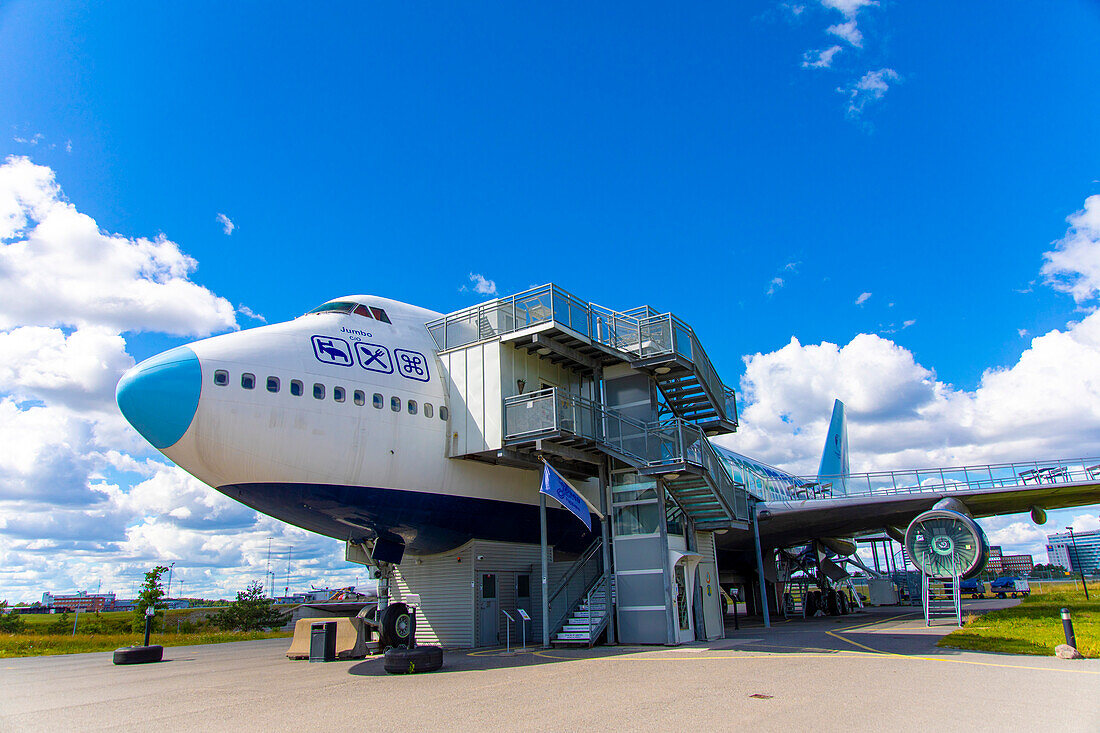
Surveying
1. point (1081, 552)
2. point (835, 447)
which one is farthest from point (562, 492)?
point (1081, 552)

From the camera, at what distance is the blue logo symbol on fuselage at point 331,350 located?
1498 cm

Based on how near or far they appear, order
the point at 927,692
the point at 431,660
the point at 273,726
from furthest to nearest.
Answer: the point at 431,660 → the point at 927,692 → the point at 273,726

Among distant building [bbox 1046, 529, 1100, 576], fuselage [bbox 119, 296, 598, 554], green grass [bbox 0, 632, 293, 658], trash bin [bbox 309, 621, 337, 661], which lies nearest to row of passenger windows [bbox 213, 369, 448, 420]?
fuselage [bbox 119, 296, 598, 554]

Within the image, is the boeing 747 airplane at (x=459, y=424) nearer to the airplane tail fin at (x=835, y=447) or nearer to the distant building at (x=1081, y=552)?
the airplane tail fin at (x=835, y=447)

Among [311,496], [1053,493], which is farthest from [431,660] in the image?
[1053,493]

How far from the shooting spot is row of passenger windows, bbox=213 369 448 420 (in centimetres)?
1359

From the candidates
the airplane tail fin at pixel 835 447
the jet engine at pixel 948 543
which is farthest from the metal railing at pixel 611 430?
the airplane tail fin at pixel 835 447

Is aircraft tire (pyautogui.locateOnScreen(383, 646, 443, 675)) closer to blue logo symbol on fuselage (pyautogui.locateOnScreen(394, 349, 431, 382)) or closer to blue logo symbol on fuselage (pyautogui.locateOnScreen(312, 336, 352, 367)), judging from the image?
blue logo symbol on fuselage (pyautogui.locateOnScreen(312, 336, 352, 367))

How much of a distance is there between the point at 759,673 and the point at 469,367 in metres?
9.97

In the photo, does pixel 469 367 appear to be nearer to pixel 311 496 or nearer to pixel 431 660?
pixel 311 496

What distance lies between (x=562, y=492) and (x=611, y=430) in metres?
2.66

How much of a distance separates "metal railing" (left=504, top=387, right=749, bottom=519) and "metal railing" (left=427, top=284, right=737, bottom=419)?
1.92 m

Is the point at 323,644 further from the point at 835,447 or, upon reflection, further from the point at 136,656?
the point at 835,447

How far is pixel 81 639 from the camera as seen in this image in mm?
27562
